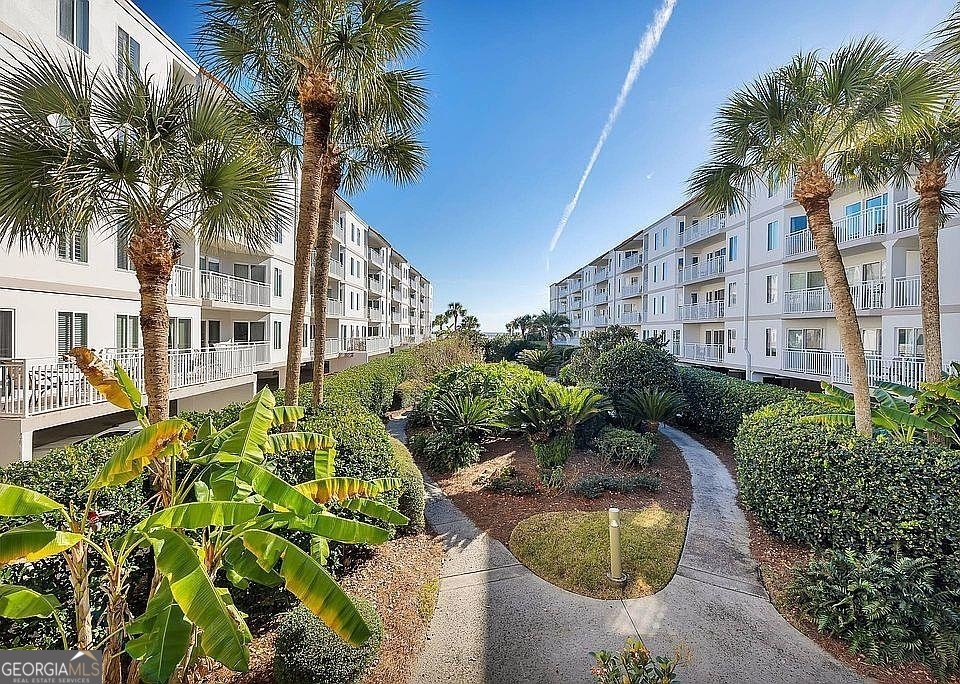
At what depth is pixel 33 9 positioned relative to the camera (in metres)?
10.2

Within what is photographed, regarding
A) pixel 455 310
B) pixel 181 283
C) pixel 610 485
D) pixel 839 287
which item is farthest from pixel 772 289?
pixel 455 310

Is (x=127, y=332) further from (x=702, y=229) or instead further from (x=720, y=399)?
(x=702, y=229)

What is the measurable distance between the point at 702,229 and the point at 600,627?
29.4 metres

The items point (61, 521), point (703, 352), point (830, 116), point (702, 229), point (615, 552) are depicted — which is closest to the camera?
point (61, 521)

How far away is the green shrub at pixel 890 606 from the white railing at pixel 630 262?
3742cm

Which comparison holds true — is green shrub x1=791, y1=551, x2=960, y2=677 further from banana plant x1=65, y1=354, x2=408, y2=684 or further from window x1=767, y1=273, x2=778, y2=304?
window x1=767, y1=273, x2=778, y2=304

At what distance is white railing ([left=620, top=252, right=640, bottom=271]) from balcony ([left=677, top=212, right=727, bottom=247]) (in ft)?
28.7

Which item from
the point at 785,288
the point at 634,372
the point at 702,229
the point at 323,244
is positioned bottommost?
the point at 634,372

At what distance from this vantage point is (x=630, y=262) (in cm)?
4162

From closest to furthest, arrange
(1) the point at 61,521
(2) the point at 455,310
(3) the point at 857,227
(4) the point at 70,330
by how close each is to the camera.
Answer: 1. (1) the point at 61,521
2. (4) the point at 70,330
3. (3) the point at 857,227
4. (2) the point at 455,310

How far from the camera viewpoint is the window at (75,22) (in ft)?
35.8

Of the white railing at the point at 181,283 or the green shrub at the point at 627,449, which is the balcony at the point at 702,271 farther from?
the white railing at the point at 181,283

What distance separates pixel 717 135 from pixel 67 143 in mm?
12273

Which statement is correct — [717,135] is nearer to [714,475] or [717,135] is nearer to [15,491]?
[714,475]
